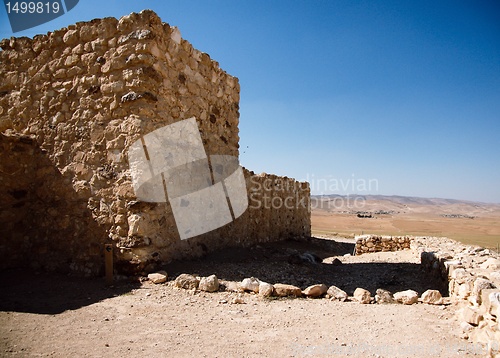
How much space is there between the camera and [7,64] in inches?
228

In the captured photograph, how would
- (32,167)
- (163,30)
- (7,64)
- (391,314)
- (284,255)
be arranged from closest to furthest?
(391,314)
(163,30)
(32,167)
(7,64)
(284,255)

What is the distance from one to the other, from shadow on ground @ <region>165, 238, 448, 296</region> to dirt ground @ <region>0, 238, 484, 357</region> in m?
0.14

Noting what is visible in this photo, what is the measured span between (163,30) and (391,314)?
188 inches

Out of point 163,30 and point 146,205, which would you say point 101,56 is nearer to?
point 163,30

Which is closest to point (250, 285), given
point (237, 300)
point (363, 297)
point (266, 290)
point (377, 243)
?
point (266, 290)

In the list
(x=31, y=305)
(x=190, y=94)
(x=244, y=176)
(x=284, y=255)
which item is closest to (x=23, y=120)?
(x=190, y=94)

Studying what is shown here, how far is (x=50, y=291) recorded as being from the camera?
4.18 m

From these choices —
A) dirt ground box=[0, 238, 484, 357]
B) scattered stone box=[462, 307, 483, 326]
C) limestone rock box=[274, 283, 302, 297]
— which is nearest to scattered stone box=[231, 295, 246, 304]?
dirt ground box=[0, 238, 484, 357]

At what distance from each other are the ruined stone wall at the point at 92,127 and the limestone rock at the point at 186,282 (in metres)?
0.61

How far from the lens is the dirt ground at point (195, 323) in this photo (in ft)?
8.70

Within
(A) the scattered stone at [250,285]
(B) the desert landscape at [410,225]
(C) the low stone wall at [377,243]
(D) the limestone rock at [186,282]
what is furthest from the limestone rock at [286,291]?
(B) the desert landscape at [410,225]

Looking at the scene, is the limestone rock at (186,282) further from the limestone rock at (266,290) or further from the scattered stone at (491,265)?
the scattered stone at (491,265)

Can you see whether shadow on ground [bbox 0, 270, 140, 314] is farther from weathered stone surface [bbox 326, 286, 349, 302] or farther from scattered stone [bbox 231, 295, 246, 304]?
weathered stone surface [bbox 326, 286, 349, 302]

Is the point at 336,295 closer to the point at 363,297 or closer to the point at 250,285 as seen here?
the point at 363,297
